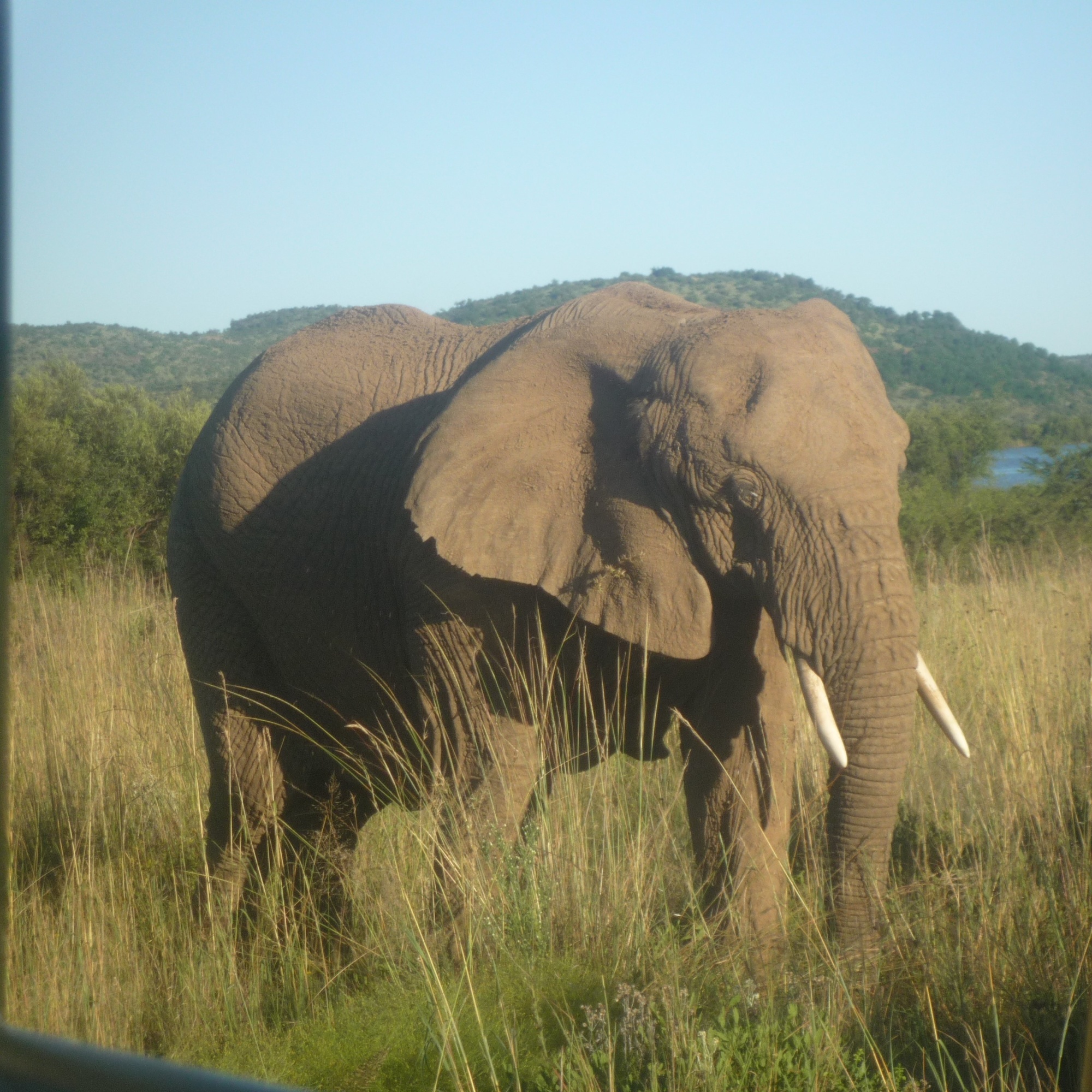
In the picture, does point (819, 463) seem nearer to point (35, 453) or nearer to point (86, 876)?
point (86, 876)

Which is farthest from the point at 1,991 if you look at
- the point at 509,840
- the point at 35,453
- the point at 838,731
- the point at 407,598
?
the point at 35,453

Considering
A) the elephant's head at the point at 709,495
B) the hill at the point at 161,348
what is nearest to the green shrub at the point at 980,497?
Answer: the elephant's head at the point at 709,495

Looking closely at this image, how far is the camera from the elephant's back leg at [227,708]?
15.9ft

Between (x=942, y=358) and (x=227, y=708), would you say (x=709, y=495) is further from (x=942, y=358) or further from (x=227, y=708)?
(x=942, y=358)

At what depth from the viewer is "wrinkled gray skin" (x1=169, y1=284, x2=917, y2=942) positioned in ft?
10.5

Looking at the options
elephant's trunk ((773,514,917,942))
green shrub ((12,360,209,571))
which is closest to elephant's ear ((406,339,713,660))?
elephant's trunk ((773,514,917,942))

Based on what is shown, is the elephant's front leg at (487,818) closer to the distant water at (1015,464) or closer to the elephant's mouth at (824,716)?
the elephant's mouth at (824,716)

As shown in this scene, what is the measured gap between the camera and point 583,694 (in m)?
3.73

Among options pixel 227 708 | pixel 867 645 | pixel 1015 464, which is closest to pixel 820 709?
pixel 867 645

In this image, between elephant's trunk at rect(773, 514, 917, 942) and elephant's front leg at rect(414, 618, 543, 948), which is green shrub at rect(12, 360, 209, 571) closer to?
elephant's front leg at rect(414, 618, 543, 948)

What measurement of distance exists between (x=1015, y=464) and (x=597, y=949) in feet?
57.7

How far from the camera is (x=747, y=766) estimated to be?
3.85m

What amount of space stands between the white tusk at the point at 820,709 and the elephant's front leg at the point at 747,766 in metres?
0.55

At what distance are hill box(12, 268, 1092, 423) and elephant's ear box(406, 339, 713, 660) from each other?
1.16m
